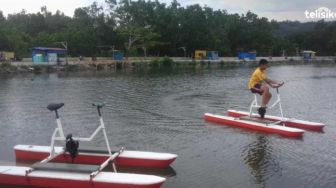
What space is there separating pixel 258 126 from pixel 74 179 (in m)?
9.03

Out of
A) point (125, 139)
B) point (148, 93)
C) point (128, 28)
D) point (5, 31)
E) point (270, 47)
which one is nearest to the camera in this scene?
point (125, 139)

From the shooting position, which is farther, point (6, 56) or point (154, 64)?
point (154, 64)

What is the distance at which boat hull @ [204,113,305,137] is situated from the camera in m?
16.1

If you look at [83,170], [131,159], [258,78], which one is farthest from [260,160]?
[83,170]

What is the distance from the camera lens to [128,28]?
9569 centimetres

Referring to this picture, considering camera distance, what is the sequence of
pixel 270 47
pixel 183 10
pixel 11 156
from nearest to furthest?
pixel 11 156, pixel 183 10, pixel 270 47

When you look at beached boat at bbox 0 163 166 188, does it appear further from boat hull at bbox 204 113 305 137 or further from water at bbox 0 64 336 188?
boat hull at bbox 204 113 305 137

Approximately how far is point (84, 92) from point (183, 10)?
283 feet

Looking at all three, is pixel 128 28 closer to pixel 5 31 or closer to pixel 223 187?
pixel 5 31

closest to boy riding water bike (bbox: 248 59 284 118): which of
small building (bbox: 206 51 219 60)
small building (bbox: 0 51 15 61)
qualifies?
small building (bbox: 0 51 15 61)

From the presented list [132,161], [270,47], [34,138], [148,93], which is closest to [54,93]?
[148,93]

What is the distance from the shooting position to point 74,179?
1023 cm

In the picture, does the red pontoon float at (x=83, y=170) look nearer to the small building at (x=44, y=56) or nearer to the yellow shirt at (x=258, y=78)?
the yellow shirt at (x=258, y=78)

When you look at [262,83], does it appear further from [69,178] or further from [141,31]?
[141,31]
